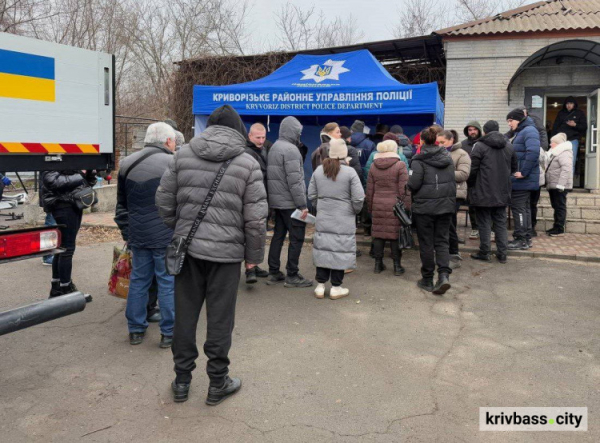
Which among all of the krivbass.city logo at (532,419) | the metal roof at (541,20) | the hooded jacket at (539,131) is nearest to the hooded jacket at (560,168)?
the hooded jacket at (539,131)

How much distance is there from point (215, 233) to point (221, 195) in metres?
0.24

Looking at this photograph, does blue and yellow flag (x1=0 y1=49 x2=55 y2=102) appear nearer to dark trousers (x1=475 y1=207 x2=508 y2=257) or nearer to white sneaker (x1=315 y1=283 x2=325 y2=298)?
white sneaker (x1=315 y1=283 x2=325 y2=298)

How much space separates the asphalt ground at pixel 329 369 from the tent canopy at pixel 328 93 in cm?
Result: 397

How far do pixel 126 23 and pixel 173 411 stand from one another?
24895mm

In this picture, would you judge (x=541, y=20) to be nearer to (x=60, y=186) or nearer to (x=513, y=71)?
(x=513, y=71)

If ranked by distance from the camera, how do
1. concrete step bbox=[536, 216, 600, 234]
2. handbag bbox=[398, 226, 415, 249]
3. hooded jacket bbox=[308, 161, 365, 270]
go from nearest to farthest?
1. hooded jacket bbox=[308, 161, 365, 270]
2. handbag bbox=[398, 226, 415, 249]
3. concrete step bbox=[536, 216, 600, 234]

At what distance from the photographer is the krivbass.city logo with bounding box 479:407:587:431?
3.02m

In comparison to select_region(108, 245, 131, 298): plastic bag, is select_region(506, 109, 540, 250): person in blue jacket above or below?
above

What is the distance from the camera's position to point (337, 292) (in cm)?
550

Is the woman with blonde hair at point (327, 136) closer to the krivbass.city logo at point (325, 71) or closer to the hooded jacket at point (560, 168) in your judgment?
the krivbass.city logo at point (325, 71)

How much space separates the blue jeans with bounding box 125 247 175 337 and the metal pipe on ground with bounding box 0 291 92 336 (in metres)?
0.87

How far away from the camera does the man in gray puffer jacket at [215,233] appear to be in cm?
318

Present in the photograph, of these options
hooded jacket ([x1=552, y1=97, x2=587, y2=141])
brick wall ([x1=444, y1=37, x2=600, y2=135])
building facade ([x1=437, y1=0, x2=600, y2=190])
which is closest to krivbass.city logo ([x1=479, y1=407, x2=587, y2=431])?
hooded jacket ([x1=552, y1=97, x2=587, y2=141])

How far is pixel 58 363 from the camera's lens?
3848mm
